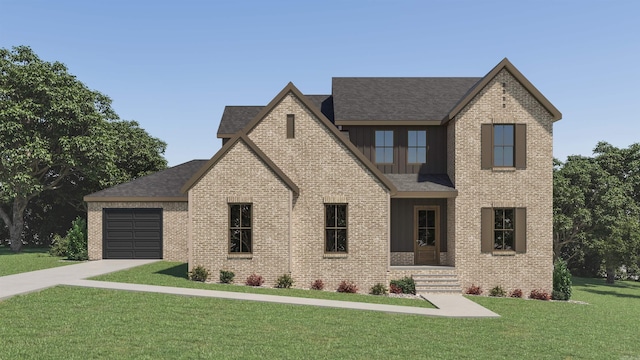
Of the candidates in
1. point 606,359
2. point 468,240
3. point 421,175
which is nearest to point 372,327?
point 606,359

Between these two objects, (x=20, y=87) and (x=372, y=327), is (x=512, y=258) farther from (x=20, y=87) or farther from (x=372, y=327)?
(x=20, y=87)

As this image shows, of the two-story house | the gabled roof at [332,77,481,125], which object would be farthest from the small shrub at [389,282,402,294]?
the gabled roof at [332,77,481,125]

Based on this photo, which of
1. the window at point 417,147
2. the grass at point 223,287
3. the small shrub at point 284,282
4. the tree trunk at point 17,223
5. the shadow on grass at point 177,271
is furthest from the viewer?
the tree trunk at point 17,223

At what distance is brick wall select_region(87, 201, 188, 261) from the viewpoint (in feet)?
83.4

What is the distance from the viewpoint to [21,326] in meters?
10.3

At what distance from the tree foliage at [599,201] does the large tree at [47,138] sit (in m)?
35.5

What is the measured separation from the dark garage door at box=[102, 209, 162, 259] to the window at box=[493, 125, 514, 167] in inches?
704

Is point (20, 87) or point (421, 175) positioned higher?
point (20, 87)

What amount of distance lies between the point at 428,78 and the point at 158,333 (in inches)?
827

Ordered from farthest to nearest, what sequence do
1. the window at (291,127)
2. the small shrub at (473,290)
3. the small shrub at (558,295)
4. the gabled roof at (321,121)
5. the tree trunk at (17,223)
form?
1. the tree trunk at (17,223)
2. the small shrub at (558,295)
3. the small shrub at (473,290)
4. the window at (291,127)
5. the gabled roof at (321,121)

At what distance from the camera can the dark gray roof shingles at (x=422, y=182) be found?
20.4m

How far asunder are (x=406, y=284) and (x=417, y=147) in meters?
6.99

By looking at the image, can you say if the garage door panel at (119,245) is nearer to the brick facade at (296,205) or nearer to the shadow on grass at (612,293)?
the brick facade at (296,205)

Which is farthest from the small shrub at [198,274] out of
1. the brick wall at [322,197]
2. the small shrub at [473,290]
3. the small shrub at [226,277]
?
the small shrub at [473,290]
